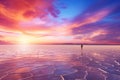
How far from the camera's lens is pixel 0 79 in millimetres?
10953

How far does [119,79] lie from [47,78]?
18.0 feet

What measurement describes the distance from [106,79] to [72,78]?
2.58 m

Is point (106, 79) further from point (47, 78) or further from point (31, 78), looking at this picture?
point (31, 78)

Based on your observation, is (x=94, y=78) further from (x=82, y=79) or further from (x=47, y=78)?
(x=47, y=78)

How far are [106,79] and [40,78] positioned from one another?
16.6ft

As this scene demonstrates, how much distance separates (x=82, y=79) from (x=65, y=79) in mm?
1283

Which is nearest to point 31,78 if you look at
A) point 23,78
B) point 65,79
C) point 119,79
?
point 23,78

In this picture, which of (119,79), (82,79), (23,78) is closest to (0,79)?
(23,78)

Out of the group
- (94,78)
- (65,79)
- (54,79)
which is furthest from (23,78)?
(94,78)

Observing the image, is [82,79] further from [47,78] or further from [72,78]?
[47,78]

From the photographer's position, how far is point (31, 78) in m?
11.4

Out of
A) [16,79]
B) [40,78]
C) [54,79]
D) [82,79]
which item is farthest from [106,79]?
[16,79]

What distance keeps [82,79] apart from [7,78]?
5.71 m

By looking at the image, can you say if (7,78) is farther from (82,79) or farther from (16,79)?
(82,79)
